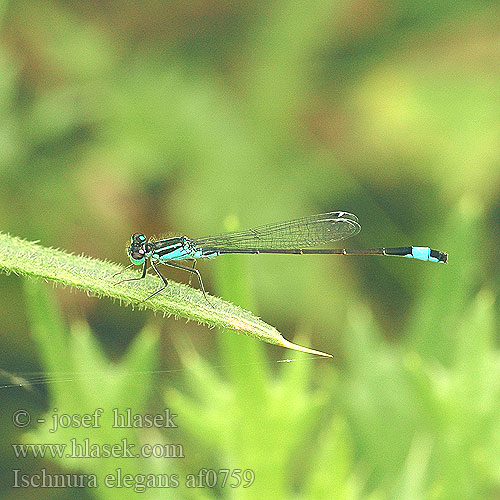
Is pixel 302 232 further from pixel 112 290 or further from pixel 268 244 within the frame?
pixel 112 290

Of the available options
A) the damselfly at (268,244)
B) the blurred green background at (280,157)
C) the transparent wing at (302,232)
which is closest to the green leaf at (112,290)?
the damselfly at (268,244)

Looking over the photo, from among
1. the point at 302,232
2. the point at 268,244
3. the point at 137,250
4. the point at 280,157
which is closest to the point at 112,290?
the point at 137,250

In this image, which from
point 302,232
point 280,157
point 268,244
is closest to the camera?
point 268,244

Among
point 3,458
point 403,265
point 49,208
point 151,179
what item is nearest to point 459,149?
point 403,265

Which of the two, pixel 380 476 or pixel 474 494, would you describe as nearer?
pixel 474 494

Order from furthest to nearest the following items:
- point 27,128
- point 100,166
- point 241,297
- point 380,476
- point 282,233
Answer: point 100,166, point 27,128, point 282,233, point 380,476, point 241,297

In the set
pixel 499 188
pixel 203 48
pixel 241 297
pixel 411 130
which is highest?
pixel 203 48

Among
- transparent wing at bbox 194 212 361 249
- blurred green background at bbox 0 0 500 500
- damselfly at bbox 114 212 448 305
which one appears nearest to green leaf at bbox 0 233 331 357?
damselfly at bbox 114 212 448 305

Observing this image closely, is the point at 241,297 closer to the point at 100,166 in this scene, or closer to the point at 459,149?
the point at 100,166

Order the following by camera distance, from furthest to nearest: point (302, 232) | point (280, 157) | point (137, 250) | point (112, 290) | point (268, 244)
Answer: point (280, 157), point (302, 232), point (268, 244), point (137, 250), point (112, 290)
